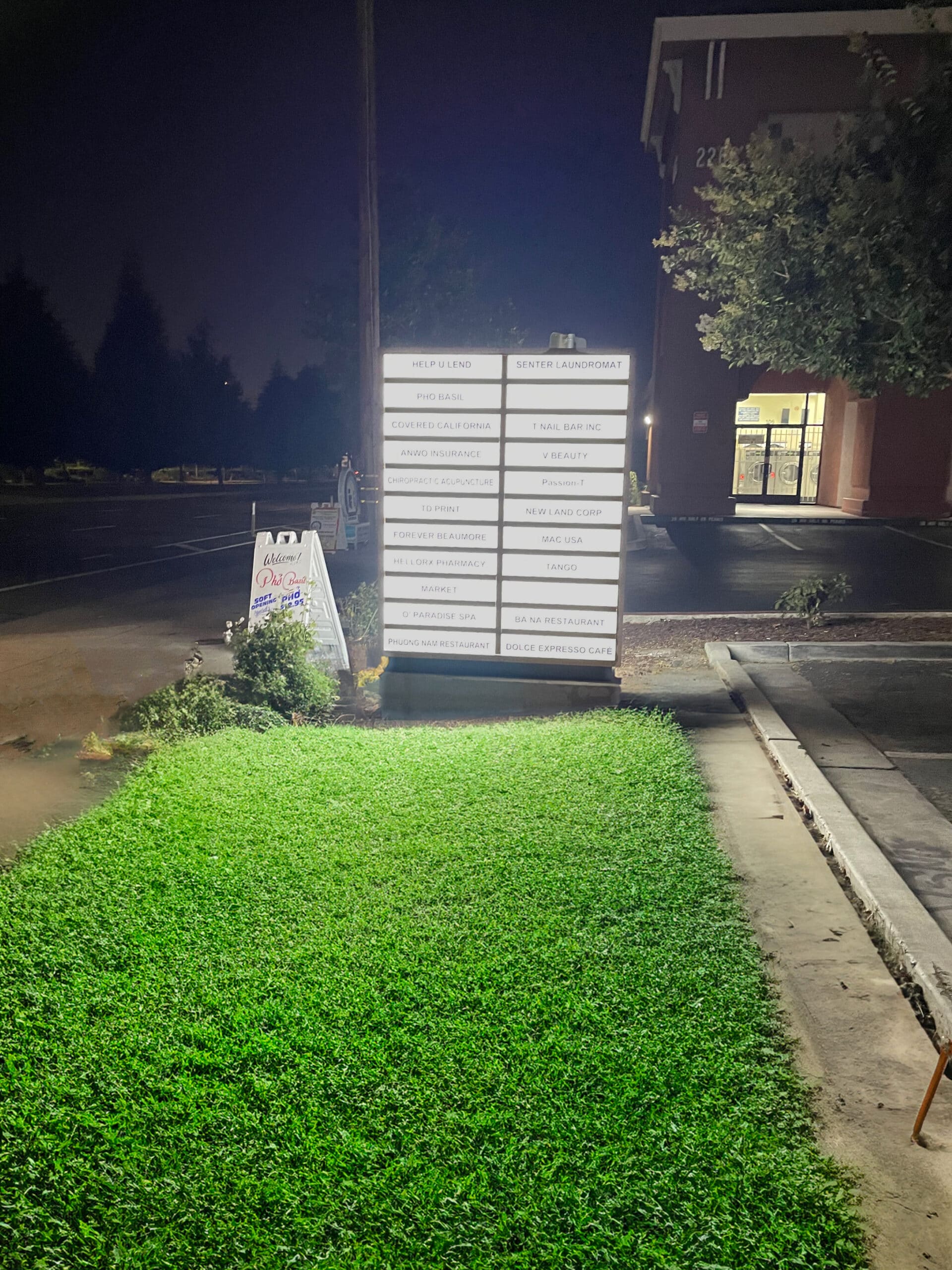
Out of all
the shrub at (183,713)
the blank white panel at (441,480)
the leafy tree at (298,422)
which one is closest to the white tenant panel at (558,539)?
the blank white panel at (441,480)

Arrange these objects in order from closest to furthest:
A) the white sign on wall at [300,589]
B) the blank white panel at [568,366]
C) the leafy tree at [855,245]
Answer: the blank white panel at [568,366], the white sign on wall at [300,589], the leafy tree at [855,245]

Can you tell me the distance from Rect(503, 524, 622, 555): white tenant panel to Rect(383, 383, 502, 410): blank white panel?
1001 millimetres

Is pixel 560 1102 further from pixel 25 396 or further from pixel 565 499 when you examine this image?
pixel 25 396

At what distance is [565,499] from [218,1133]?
5.57 m

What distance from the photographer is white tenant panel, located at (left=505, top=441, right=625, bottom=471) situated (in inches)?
288

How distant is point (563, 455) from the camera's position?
292 inches

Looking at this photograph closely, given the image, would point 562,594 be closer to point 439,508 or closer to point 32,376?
point 439,508

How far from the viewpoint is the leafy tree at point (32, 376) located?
173 feet

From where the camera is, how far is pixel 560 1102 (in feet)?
9.33

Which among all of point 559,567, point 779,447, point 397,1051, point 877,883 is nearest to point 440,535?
point 559,567

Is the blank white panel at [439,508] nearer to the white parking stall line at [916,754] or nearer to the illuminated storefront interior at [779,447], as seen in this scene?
the white parking stall line at [916,754]

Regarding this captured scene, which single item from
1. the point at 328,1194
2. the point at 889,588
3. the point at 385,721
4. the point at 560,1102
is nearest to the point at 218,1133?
the point at 328,1194

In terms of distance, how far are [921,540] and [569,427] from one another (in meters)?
19.7

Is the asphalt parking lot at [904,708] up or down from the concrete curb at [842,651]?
down
